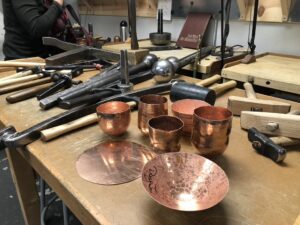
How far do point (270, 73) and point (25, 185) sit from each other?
1.01m

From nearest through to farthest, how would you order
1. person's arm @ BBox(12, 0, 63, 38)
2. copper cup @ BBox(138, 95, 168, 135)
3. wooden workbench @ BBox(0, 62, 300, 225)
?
wooden workbench @ BBox(0, 62, 300, 225)
copper cup @ BBox(138, 95, 168, 135)
person's arm @ BBox(12, 0, 63, 38)

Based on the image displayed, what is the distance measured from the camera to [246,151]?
1.91 ft

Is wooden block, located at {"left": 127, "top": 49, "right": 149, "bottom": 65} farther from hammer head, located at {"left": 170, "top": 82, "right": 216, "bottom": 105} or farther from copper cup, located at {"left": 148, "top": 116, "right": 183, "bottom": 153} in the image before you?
copper cup, located at {"left": 148, "top": 116, "right": 183, "bottom": 153}

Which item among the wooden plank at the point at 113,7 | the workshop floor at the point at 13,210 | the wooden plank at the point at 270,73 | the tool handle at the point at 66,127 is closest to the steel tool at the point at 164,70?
the wooden plank at the point at 270,73

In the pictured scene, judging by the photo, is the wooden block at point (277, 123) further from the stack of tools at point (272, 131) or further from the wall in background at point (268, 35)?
the wall in background at point (268, 35)

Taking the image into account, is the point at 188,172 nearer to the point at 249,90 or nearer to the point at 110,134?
the point at 110,134

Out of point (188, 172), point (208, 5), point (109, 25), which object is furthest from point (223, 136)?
point (109, 25)

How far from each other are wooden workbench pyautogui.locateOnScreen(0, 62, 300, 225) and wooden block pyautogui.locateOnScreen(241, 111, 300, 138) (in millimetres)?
44

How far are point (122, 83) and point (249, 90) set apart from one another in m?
0.41

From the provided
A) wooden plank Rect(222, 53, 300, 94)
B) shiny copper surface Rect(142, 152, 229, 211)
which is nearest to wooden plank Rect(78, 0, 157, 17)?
wooden plank Rect(222, 53, 300, 94)

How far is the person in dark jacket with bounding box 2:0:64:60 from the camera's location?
4.90 ft

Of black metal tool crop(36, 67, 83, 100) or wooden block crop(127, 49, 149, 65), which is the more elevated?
wooden block crop(127, 49, 149, 65)

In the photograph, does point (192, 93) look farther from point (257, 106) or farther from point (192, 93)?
point (257, 106)

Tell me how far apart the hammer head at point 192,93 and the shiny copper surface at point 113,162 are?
239 mm
